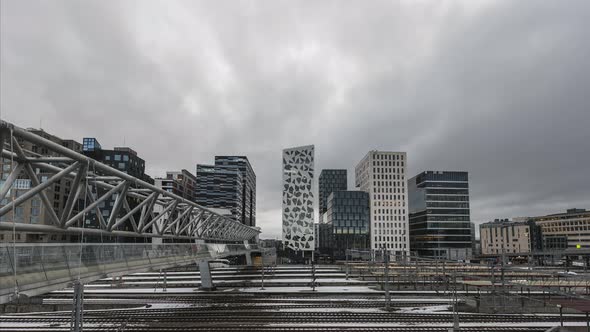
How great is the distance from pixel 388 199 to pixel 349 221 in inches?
765

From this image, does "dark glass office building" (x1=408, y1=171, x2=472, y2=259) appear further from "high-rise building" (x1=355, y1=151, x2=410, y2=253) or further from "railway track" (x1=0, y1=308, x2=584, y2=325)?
"railway track" (x1=0, y1=308, x2=584, y2=325)

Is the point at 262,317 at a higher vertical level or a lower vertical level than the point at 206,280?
lower

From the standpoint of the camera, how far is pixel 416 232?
15688cm

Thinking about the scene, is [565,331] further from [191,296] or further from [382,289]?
[191,296]

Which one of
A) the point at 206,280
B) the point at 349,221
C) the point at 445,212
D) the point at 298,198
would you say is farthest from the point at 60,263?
the point at 445,212

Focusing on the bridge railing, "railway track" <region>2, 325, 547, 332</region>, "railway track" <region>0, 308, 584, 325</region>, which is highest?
the bridge railing

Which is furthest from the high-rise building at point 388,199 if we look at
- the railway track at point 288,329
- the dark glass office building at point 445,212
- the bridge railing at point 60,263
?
the bridge railing at point 60,263

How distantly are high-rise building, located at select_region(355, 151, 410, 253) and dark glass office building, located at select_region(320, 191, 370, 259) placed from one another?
5811 mm

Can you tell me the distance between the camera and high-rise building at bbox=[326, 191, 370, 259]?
14300cm

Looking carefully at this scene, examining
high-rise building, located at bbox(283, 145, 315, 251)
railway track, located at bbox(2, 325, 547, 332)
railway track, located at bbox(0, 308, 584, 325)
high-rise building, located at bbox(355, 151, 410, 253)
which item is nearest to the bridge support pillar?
railway track, located at bbox(0, 308, 584, 325)

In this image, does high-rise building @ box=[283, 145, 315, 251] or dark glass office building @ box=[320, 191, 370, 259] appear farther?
dark glass office building @ box=[320, 191, 370, 259]

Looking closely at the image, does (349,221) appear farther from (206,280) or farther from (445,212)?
(206,280)

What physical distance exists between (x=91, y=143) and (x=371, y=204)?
326ft

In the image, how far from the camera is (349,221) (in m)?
145
